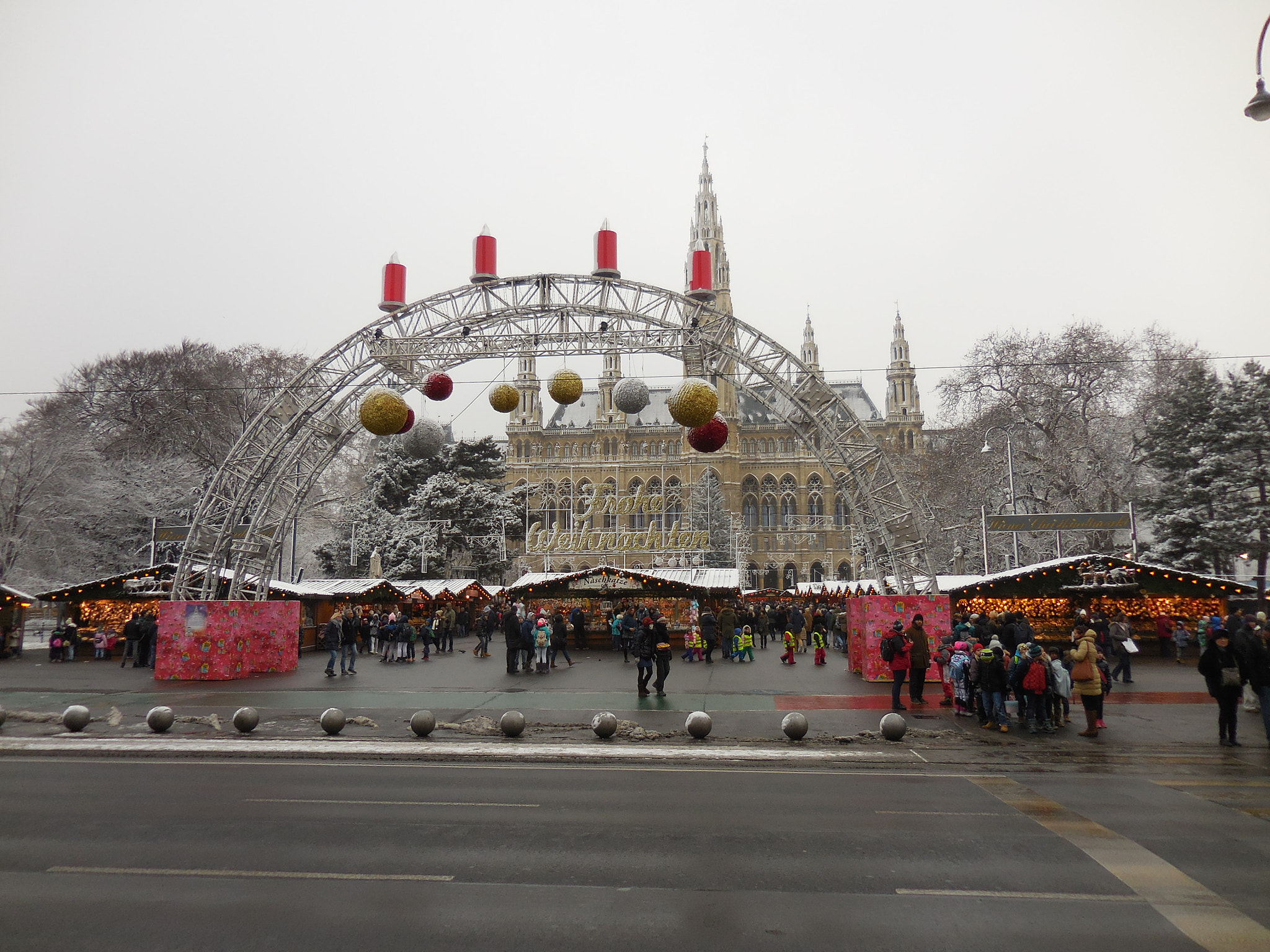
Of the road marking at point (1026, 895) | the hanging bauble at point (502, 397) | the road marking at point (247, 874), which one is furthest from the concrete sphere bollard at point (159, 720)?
the road marking at point (1026, 895)

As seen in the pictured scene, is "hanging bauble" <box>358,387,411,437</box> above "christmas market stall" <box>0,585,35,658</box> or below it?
above

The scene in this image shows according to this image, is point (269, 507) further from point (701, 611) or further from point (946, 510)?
point (946, 510)

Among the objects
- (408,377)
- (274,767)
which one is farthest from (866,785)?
(408,377)

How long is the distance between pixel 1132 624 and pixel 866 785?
20616 mm

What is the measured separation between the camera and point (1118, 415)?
3744 cm

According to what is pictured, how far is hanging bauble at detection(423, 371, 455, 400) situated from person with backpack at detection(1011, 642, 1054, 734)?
37.4ft

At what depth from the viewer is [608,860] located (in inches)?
244

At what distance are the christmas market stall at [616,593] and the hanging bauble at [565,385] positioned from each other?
15157 mm

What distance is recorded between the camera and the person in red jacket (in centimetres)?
1362

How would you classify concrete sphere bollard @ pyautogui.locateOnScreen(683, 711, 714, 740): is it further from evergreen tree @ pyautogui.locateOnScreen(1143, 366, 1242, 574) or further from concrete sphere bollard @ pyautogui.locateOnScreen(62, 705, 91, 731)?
evergreen tree @ pyautogui.locateOnScreen(1143, 366, 1242, 574)

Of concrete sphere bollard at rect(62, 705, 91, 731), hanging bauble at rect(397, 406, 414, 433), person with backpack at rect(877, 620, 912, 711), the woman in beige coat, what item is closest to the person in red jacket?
person with backpack at rect(877, 620, 912, 711)

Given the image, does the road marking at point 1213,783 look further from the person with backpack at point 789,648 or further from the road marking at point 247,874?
the person with backpack at point 789,648

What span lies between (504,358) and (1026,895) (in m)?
13.7

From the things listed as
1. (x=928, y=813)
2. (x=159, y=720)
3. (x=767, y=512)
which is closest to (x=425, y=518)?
(x=159, y=720)
